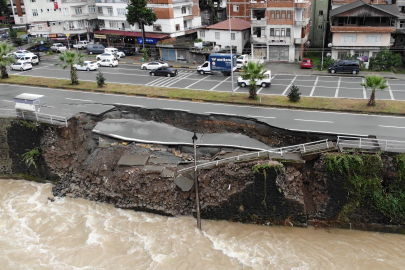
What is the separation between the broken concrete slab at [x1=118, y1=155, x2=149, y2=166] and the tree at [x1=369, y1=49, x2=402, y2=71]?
33942 millimetres

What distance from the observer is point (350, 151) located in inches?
836

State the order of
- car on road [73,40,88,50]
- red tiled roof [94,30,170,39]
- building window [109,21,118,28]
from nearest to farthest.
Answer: red tiled roof [94,30,170,39] → building window [109,21,118,28] → car on road [73,40,88,50]

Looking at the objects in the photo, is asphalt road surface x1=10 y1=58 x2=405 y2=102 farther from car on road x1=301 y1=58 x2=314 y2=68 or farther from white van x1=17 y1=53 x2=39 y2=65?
car on road x1=301 y1=58 x2=314 y2=68

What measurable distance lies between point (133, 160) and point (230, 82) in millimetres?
20486

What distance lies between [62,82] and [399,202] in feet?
119

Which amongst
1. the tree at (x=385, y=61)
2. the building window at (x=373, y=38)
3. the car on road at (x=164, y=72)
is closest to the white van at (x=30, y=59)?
the car on road at (x=164, y=72)

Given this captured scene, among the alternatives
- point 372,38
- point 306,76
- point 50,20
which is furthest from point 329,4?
point 50,20

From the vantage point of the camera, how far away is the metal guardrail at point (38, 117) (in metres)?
27.8

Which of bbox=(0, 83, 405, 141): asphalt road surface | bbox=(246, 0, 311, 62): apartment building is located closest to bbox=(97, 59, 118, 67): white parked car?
bbox=(0, 83, 405, 141): asphalt road surface

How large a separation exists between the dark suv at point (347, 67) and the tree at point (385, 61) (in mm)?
3255

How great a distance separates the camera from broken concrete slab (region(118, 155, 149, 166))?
2450 cm

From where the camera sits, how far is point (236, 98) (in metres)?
35.1

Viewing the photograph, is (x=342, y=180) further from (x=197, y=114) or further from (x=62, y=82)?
(x=62, y=82)

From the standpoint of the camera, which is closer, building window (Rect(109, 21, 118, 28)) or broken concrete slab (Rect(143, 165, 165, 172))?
broken concrete slab (Rect(143, 165, 165, 172))
